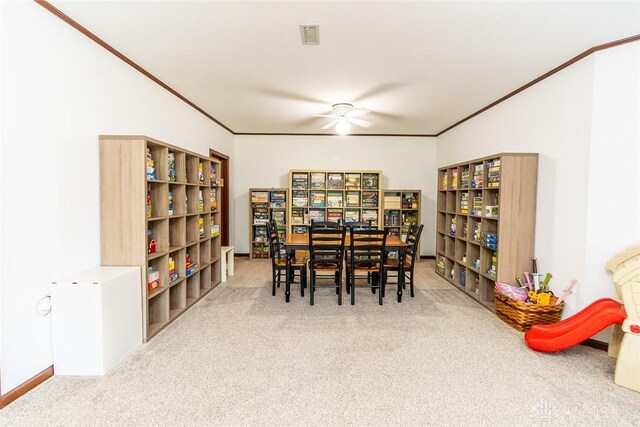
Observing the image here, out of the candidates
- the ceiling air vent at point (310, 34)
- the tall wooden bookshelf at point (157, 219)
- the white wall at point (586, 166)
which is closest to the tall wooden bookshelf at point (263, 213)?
the tall wooden bookshelf at point (157, 219)

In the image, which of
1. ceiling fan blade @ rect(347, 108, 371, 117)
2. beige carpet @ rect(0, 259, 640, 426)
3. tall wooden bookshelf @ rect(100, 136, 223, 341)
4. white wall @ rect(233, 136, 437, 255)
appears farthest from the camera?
white wall @ rect(233, 136, 437, 255)

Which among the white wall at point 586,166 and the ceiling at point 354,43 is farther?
the white wall at point 586,166

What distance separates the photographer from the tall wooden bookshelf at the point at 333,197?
6.00 metres

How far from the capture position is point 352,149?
20.7 feet

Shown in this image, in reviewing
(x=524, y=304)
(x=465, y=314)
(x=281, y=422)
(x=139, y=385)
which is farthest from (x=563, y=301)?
(x=139, y=385)

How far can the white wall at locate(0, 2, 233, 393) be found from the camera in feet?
6.19

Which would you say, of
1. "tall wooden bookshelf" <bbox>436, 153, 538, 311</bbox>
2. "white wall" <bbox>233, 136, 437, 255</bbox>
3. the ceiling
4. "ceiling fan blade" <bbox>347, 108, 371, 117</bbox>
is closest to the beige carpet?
"tall wooden bookshelf" <bbox>436, 153, 538, 311</bbox>

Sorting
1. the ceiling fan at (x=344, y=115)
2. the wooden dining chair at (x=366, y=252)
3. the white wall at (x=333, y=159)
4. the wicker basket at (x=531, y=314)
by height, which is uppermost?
the ceiling fan at (x=344, y=115)

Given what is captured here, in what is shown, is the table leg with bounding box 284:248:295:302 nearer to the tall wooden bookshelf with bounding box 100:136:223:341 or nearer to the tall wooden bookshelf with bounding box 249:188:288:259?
the tall wooden bookshelf with bounding box 100:136:223:341

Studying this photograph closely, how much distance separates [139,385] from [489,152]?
4590 mm

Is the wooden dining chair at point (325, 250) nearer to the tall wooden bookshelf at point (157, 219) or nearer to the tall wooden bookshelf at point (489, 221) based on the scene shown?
the tall wooden bookshelf at point (157, 219)

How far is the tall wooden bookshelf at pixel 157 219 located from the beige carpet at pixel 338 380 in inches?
14.5

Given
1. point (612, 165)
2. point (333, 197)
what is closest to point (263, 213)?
point (333, 197)

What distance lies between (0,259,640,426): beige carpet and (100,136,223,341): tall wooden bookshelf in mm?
368
